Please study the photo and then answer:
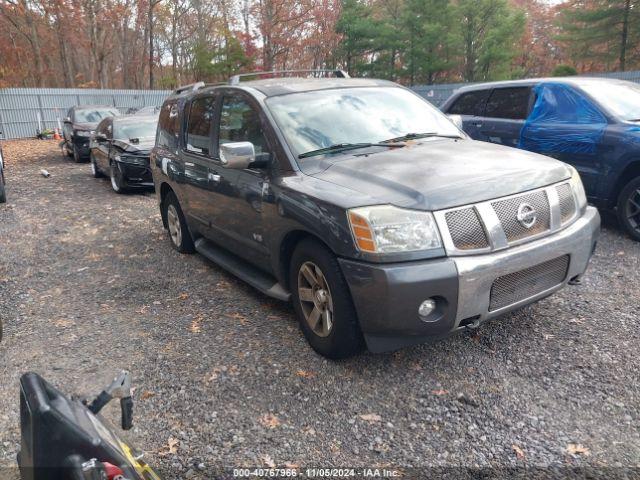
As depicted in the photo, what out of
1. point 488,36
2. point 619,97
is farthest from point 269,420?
point 488,36

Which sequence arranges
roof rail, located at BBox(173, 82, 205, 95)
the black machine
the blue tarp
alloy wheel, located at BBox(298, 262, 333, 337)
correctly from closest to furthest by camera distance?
the black machine, alloy wheel, located at BBox(298, 262, 333, 337), roof rail, located at BBox(173, 82, 205, 95), the blue tarp

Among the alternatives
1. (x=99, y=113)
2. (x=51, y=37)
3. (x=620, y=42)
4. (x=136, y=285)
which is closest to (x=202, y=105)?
(x=136, y=285)

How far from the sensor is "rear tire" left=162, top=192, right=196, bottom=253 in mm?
5755

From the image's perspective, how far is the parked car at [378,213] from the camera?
2.81m

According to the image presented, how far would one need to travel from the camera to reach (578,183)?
3.62 m

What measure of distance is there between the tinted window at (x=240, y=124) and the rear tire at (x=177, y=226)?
153 cm

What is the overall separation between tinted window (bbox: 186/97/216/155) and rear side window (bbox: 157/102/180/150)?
1.18 ft

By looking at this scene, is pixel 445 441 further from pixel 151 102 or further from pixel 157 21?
pixel 157 21

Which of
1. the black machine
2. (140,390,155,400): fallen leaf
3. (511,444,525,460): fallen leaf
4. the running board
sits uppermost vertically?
the black machine

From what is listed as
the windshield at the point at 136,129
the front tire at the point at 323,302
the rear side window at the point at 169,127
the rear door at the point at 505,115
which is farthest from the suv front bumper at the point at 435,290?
the windshield at the point at 136,129

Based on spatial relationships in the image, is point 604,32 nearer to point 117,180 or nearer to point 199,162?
point 117,180

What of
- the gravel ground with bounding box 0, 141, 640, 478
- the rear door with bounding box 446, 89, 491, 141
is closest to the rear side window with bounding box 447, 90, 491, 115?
the rear door with bounding box 446, 89, 491, 141

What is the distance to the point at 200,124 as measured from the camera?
498cm

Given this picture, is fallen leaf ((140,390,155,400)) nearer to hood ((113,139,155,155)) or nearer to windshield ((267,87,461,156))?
windshield ((267,87,461,156))
